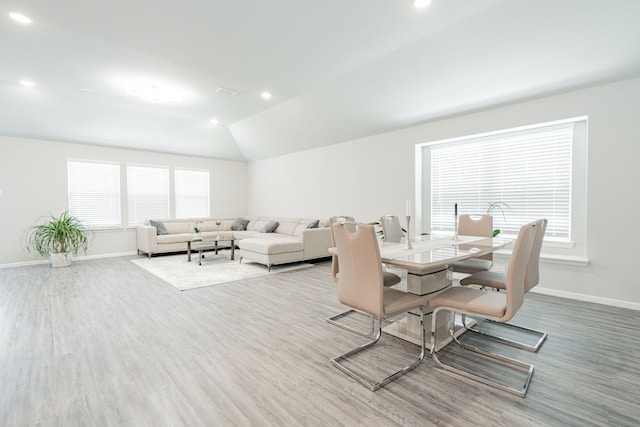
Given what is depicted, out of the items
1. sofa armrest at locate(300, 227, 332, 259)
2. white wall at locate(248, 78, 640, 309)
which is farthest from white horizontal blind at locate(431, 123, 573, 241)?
sofa armrest at locate(300, 227, 332, 259)

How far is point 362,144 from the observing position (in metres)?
5.95

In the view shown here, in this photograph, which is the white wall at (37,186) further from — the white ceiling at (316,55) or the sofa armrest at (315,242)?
the sofa armrest at (315,242)

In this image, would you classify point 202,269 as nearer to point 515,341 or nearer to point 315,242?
point 315,242

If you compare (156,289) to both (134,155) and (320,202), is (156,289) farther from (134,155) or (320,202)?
(134,155)

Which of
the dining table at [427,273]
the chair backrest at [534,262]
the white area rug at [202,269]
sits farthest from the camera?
the white area rug at [202,269]

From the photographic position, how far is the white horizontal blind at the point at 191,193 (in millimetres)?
7910

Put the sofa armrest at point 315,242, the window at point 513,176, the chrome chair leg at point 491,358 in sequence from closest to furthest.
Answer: the chrome chair leg at point 491,358
the window at point 513,176
the sofa armrest at point 315,242

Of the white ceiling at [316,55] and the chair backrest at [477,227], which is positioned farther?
the chair backrest at [477,227]

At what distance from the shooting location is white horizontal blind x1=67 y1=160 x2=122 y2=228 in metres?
6.35

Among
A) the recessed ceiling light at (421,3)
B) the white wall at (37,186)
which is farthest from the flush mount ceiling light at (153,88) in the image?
the recessed ceiling light at (421,3)

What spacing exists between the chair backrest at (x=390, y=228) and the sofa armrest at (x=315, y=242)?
2176 millimetres

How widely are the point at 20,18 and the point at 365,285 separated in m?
4.04

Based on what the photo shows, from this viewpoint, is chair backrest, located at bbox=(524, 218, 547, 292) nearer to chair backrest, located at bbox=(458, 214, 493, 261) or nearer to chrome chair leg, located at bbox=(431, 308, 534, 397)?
chrome chair leg, located at bbox=(431, 308, 534, 397)

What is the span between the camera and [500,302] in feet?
6.51
